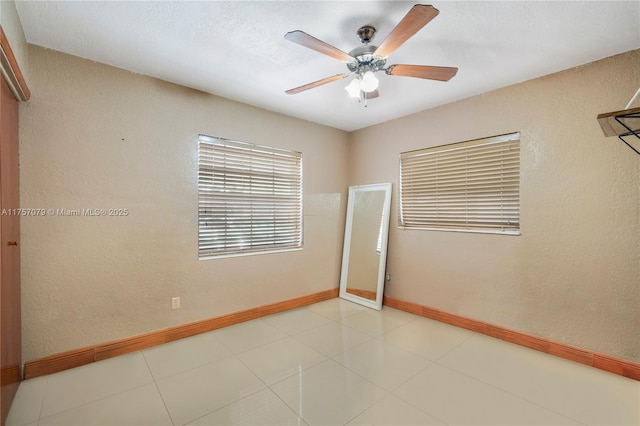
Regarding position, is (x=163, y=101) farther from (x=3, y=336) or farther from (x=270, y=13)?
(x=3, y=336)

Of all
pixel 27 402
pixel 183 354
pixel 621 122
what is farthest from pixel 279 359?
pixel 621 122

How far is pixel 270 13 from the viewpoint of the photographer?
1788 millimetres

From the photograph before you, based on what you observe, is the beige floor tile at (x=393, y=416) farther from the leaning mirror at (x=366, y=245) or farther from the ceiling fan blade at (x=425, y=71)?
the ceiling fan blade at (x=425, y=71)

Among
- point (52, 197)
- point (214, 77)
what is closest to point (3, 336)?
point (52, 197)

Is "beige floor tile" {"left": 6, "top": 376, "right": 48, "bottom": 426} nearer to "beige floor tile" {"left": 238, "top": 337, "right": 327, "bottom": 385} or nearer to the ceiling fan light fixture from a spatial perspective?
"beige floor tile" {"left": 238, "top": 337, "right": 327, "bottom": 385}

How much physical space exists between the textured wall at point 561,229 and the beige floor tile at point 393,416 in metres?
1.59

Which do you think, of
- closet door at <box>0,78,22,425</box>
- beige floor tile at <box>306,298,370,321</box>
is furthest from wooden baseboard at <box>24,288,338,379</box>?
beige floor tile at <box>306,298,370,321</box>

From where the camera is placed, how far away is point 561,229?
2.48 meters

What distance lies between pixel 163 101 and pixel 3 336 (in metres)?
2.10

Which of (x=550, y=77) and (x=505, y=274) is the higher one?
(x=550, y=77)

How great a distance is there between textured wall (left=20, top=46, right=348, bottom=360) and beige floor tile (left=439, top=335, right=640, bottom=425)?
2.27m

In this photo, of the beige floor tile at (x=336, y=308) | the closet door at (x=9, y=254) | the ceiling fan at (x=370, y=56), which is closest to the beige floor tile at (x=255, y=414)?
the closet door at (x=9, y=254)

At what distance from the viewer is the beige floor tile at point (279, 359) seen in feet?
7.23

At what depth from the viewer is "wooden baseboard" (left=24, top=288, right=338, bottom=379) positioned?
2.16 m
